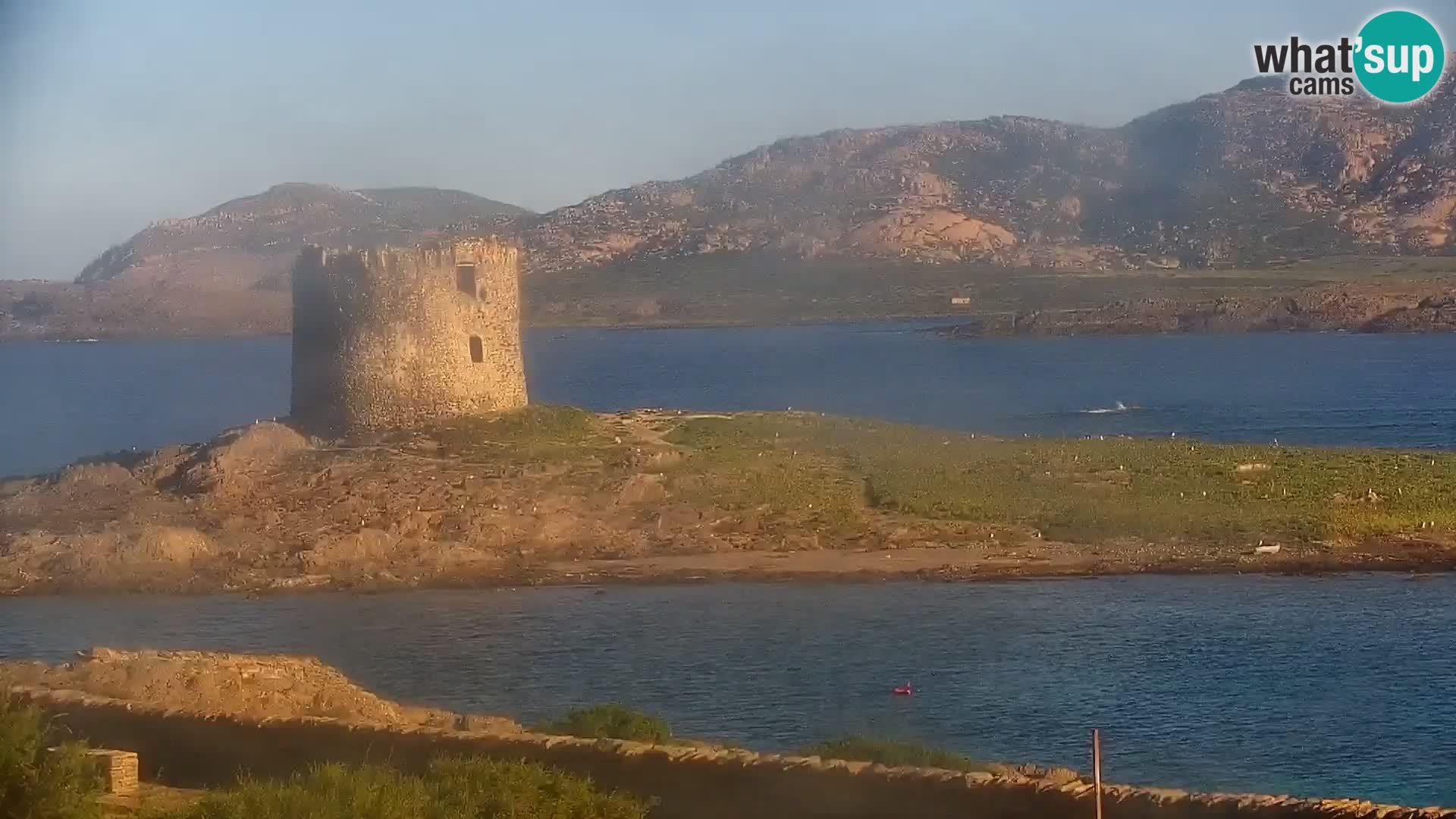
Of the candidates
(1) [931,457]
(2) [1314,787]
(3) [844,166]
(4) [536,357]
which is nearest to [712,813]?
(2) [1314,787]

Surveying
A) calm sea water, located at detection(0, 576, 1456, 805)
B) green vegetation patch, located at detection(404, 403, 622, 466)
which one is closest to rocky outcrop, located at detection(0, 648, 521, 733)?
calm sea water, located at detection(0, 576, 1456, 805)

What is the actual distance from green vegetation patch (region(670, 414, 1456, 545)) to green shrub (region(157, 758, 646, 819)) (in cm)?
Result: 1825

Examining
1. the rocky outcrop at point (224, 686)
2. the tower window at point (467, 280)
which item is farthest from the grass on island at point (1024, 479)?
the rocky outcrop at point (224, 686)

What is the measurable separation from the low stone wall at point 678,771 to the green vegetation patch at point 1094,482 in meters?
16.8

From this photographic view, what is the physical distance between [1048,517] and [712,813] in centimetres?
1813

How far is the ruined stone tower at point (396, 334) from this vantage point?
31.1 m

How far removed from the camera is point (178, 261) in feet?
269

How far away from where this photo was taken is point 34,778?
998 cm

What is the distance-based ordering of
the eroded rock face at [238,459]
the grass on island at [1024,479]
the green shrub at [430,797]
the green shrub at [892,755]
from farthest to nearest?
the eroded rock face at [238,459] → the grass on island at [1024,479] → the green shrub at [892,755] → the green shrub at [430,797]

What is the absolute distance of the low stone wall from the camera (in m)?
11.0

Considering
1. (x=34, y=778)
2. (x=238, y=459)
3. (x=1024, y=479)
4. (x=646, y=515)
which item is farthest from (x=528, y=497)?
(x=34, y=778)

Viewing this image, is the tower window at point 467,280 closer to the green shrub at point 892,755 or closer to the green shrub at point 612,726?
the green shrub at point 612,726

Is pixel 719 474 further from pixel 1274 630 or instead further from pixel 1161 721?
pixel 1161 721

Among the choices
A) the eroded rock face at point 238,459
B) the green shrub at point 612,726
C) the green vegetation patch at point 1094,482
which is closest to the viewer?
the green shrub at point 612,726
